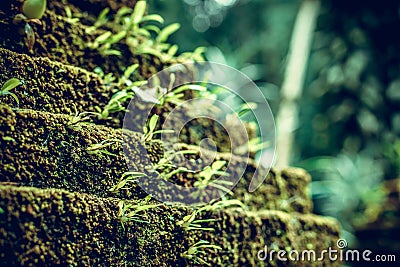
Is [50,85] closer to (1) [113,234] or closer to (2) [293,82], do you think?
(1) [113,234]

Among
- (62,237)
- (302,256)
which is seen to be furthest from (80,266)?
(302,256)

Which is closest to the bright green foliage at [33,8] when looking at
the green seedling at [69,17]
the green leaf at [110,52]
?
the green seedling at [69,17]

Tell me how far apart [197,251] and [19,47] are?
0.91m

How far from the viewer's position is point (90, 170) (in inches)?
47.3

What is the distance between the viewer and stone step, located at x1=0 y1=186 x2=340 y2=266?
983 mm

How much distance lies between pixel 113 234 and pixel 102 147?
0.88 feet

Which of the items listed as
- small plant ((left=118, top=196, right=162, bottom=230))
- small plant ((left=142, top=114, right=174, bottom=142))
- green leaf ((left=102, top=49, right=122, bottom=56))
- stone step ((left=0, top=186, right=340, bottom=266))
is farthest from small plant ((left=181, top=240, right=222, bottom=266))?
green leaf ((left=102, top=49, right=122, bottom=56))

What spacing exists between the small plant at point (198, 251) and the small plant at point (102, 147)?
413mm

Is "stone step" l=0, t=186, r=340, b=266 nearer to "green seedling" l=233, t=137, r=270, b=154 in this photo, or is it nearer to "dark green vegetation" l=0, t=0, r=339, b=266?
"dark green vegetation" l=0, t=0, r=339, b=266

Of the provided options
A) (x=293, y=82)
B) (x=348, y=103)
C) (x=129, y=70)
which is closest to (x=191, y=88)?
(x=129, y=70)

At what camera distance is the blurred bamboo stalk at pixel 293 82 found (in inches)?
130

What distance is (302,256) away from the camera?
5.74 feet

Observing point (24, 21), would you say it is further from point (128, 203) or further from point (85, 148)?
point (128, 203)

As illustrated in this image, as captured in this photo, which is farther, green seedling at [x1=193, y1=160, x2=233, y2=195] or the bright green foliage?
green seedling at [x1=193, y1=160, x2=233, y2=195]
